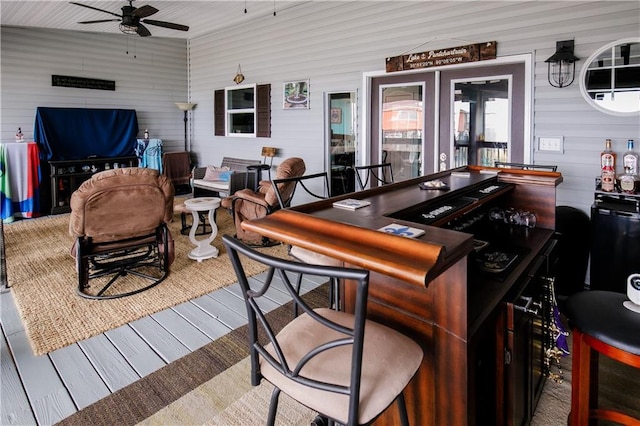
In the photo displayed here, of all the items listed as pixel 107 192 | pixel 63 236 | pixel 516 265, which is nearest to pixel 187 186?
pixel 63 236

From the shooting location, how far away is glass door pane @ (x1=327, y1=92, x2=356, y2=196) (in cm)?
583

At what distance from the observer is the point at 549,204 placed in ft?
8.27

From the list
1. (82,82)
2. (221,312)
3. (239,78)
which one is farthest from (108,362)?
(82,82)

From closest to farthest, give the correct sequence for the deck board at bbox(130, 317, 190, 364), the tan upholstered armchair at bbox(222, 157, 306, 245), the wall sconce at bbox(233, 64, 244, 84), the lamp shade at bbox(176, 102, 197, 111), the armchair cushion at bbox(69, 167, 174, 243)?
the deck board at bbox(130, 317, 190, 364) → the armchair cushion at bbox(69, 167, 174, 243) → the tan upholstered armchair at bbox(222, 157, 306, 245) → the wall sconce at bbox(233, 64, 244, 84) → the lamp shade at bbox(176, 102, 197, 111)

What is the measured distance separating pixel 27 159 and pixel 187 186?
283 cm

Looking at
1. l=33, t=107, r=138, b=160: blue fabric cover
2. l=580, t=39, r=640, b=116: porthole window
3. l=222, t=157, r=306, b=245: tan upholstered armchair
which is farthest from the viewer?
l=33, t=107, r=138, b=160: blue fabric cover

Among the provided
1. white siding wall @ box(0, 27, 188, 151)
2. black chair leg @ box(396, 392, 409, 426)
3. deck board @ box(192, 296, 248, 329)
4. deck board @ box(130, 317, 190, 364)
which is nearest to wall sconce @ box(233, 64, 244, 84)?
white siding wall @ box(0, 27, 188, 151)

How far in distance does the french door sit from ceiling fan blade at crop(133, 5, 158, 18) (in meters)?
2.85

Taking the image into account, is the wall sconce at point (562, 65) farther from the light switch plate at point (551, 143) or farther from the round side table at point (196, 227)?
the round side table at point (196, 227)

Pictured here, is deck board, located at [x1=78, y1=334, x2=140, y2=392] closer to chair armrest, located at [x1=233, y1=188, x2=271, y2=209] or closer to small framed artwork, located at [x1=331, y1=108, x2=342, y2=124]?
chair armrest, located at [x1=233, y1=188, x2=271, y2=209]

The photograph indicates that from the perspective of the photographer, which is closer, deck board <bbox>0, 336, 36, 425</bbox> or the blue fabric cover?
deck board <bbox>0, 336, 36, 425</bbox>

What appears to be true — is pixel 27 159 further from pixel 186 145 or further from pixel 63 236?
pixel 186 145

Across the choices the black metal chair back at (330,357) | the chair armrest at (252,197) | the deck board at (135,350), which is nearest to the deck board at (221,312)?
the deck board at (135,350)

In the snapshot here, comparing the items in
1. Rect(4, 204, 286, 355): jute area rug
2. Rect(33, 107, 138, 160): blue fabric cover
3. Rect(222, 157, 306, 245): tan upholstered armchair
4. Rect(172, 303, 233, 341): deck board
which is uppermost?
Rect(33, 107, 138, 160): blue fabric cover
